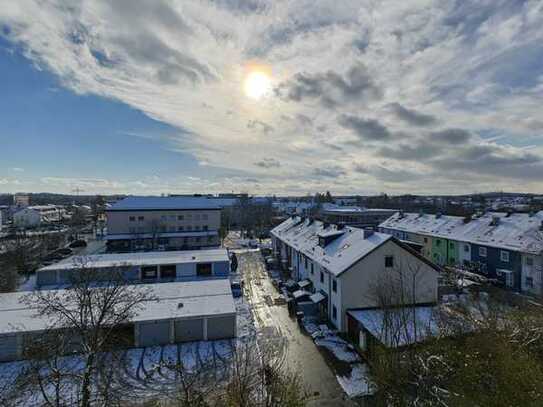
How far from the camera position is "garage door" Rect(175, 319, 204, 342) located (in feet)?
69.2

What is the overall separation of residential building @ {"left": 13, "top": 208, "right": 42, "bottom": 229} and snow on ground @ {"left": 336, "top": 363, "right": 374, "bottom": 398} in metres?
100

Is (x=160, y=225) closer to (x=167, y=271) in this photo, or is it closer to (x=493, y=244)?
(x=167, y=271)

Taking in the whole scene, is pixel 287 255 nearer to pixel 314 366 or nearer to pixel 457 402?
pixel 314 366

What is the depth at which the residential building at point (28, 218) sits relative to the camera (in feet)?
281

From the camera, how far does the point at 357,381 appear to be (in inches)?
639

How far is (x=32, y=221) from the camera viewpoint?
3580 inches

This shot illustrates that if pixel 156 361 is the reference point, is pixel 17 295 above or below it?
above

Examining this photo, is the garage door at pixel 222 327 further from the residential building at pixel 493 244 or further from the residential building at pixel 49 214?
the residential building at pixel 49 214

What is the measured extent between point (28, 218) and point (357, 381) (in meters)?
109

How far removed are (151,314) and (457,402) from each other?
18.5m

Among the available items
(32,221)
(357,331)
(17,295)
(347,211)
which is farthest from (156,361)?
(32,221)

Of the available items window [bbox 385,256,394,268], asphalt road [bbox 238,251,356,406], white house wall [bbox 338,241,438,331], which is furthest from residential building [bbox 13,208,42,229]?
window [bbox 385,256,394,268]

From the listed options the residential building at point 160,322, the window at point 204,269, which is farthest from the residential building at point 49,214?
the residential building at point 160,322

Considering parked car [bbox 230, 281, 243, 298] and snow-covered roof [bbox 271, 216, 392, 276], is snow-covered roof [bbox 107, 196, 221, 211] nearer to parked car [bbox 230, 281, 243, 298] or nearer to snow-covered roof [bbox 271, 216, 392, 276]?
snow-covered roof [bbox 271, 216, 392, 276]
